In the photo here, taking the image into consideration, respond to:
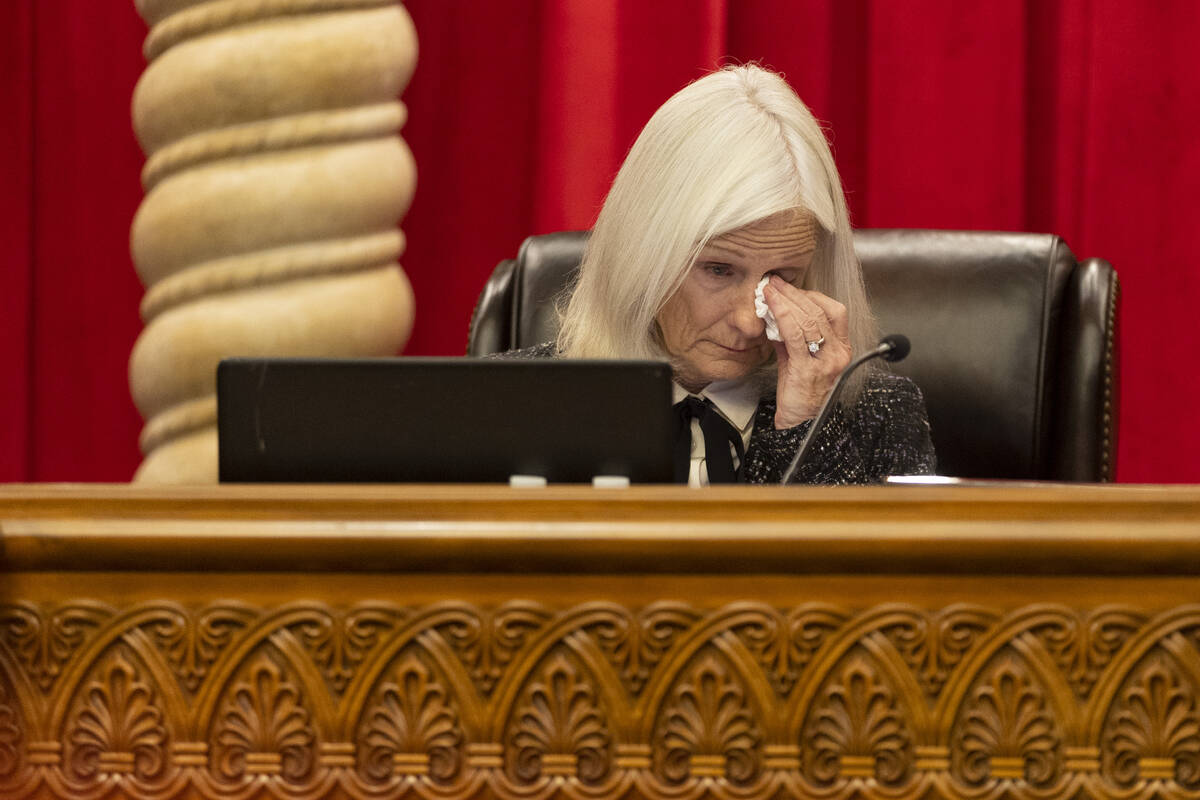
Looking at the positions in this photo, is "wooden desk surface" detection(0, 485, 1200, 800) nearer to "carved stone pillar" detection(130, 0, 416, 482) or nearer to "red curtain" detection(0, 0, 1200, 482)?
Result: "carved stone pillar" detection(130, 0, 416, 482)

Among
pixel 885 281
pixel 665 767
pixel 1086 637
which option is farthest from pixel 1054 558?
pixel 885 281

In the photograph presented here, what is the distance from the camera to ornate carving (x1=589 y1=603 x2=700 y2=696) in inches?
27.4

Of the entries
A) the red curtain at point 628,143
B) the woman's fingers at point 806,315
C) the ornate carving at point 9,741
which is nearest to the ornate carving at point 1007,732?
the ornate carving at point 9,741

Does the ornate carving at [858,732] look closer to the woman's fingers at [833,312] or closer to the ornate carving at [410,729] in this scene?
the ornate carving at [410,729]

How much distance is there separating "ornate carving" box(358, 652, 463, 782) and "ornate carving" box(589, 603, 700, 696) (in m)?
0.08

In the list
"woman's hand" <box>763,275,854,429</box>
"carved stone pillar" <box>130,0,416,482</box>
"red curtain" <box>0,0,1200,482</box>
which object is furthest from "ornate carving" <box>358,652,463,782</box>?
"red curtain" <box>0,0,1200,482</box>

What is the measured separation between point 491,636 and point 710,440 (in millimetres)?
749

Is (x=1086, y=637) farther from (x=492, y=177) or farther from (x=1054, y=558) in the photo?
(x=492, y=177)

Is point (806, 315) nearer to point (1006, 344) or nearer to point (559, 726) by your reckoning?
point (1006, 344)

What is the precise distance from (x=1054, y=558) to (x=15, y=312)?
6.68 ft

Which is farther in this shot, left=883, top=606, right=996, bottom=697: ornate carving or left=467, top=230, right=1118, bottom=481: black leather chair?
left=467, top=230, right=1118, bottom=481: black leather chair

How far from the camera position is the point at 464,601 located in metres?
0.70

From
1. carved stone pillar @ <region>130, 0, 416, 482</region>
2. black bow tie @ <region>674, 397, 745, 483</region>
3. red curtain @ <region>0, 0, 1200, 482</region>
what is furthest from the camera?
red curtain @ <region>0, 0, 1200, 482</region>

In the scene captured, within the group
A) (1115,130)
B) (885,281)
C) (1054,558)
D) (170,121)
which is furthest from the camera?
(1115,130)
